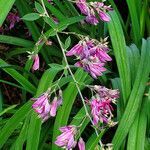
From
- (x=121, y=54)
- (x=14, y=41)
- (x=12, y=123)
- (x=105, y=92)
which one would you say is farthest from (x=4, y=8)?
(x=14, y=41)

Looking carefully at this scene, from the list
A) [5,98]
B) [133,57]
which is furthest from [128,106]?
[5,98]

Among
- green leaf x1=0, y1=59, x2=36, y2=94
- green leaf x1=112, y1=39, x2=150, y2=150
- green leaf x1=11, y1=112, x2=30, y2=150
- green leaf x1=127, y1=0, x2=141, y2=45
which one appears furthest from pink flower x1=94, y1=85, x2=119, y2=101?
green leaf x1=127, y1=0, x2=141, y2=45

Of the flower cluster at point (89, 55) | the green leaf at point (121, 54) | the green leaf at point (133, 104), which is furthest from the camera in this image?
the green leaf at point (121, 54)

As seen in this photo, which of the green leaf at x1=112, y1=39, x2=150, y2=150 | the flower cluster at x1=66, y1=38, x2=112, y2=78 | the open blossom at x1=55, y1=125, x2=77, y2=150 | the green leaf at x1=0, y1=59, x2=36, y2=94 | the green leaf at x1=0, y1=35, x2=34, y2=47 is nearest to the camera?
the open blossom at x1=55, y1=125, x2=77, y2=150

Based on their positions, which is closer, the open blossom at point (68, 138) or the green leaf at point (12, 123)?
the open blossom at point (68, 138)

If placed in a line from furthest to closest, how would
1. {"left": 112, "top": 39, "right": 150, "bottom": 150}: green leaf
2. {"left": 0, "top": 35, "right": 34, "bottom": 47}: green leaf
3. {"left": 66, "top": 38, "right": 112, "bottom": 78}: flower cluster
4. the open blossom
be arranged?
{"left": 0, "top": 35, "right": 34, "bottom": 47}: green leaf < {"left": 112, "top": 39, "right": 150, "bottom": 150}: green leaf < {"left": 66, "top": 38, "right": 112, "bottom": 78}: flower cluster < the open blossom

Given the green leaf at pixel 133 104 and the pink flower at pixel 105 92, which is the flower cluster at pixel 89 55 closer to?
the pink flower at pixel 105 92

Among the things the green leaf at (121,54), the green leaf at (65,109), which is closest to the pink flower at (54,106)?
the green leaf at (65,109)

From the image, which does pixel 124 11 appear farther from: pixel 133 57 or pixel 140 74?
pixel 140 74

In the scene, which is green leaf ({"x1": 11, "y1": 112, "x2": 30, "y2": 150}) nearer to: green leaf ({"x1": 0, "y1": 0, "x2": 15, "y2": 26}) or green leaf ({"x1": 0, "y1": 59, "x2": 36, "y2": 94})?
green leaf ({"x1": 0, "y1": 59, "x2": 36, "y2": 94})

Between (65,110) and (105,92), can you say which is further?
(65,110)

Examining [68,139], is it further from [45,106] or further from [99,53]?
[99,53]
